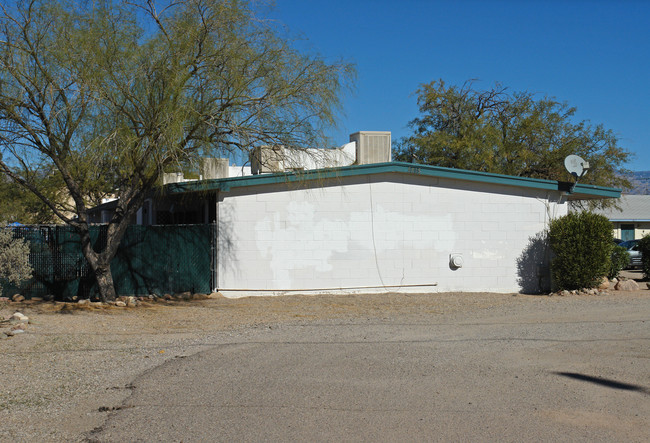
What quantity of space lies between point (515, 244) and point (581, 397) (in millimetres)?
11821

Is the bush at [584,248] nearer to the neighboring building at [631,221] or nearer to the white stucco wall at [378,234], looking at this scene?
the white stucco wall at [378,234]

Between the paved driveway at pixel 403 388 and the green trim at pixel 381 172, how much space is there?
517cm

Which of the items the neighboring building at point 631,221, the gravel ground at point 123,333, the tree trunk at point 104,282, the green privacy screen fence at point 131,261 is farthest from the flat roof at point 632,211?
the tree trunk at point 104,282

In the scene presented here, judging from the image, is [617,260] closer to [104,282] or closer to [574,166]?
[574,166]

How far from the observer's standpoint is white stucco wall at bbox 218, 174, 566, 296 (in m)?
16.9

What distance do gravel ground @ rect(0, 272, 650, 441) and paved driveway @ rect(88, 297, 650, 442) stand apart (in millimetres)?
401

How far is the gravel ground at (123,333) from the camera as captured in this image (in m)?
6.72

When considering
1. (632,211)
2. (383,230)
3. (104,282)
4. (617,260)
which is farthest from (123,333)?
(632,211)

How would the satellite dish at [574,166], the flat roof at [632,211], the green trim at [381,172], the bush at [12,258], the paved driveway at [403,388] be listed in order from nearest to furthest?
the paved driveway at [403,388], the bush at [12,258], the green trim at [381,172], the satellite dish at [574,166], the flat roof at [632,211]

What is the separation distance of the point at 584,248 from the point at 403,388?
11.5 m

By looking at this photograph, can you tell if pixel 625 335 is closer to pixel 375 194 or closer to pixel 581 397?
pixel 581 397

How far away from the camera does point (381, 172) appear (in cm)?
1742

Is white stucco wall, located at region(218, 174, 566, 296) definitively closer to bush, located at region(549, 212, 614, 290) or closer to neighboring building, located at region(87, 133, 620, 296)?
neighboring building, located at region(87, 133, 620, 296)

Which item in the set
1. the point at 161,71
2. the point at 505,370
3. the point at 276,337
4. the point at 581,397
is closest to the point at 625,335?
the point at 505,370
